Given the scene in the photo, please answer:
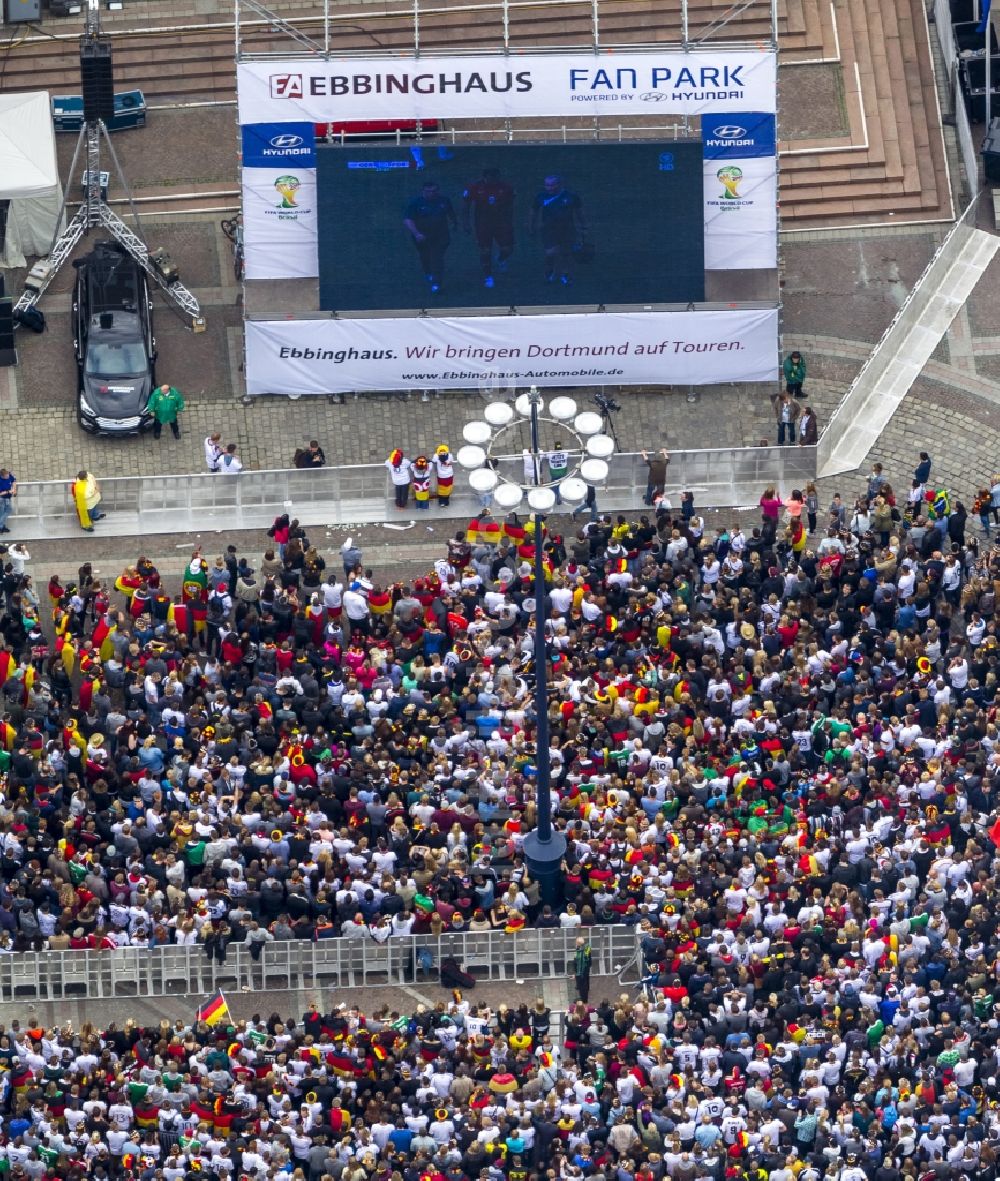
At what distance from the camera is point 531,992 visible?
2265 inches

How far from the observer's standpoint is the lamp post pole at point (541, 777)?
53.1 meters

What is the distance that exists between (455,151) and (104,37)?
7.13 metres

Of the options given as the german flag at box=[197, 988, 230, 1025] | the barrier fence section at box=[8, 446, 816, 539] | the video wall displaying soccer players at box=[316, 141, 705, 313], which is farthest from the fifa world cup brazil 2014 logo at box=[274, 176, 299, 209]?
the german flag at box=[197, 988, 230, 1025]

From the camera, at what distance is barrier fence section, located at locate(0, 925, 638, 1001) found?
56750 millimetres

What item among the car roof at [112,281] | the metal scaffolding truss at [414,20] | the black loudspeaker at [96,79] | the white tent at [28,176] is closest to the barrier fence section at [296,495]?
the car roof at [112,281]

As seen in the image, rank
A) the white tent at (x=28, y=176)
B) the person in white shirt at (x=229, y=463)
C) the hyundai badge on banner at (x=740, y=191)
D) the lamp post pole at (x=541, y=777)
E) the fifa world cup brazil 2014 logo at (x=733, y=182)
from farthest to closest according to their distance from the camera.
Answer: the white tent at (x=28, y=176), the fifa world cup brazil 2014 logo at (x=733, y=182), the hyundai badge on banner at (x=740, y=191), the person in white shirt at (x=229, y=463), the lamp post pole at (x=541, y=777)

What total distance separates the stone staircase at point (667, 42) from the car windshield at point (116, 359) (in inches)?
273

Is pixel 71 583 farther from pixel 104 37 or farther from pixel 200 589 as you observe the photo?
pixel 104 37

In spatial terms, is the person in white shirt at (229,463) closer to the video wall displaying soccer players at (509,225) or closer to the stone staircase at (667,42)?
the video wall displaying soccer players at (509,225)

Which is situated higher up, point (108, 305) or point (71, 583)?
point (108, 305)

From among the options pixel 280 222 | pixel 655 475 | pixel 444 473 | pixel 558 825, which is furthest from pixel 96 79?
pixel 558 825

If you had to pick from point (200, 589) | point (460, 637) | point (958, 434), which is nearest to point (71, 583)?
point (200, 589)

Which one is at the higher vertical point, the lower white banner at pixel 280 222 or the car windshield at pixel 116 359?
the lower white banner at pixel 280 222

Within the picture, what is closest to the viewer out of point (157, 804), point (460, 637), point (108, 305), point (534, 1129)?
point (534, 1129)
